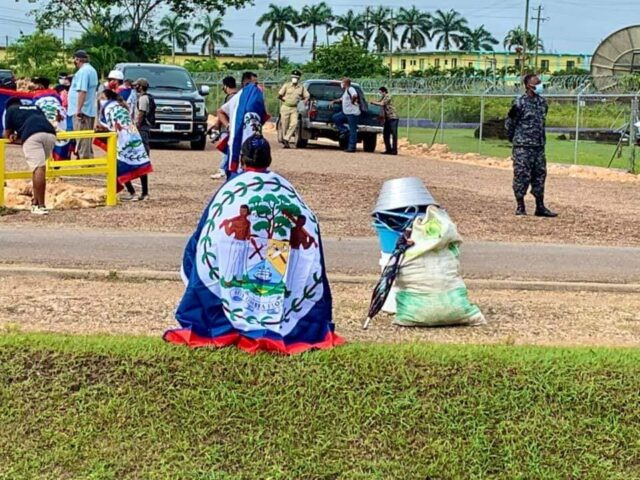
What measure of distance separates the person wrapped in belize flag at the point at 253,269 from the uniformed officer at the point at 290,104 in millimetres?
20625

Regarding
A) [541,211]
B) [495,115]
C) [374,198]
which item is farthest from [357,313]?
[495,115]

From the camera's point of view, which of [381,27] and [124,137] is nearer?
[124,137]

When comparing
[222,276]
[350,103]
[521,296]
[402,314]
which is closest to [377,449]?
[222,276]

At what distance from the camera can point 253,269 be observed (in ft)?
19.1

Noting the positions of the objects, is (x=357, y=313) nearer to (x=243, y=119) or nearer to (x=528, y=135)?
(x=243, y=119)

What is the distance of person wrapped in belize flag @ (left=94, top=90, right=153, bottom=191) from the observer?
45.1 ft

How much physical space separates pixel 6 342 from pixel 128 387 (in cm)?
83

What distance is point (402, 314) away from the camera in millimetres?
7207

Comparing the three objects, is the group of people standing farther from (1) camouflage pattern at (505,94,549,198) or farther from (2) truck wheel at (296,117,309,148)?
(2) truck wheel at (296,117,309,148)

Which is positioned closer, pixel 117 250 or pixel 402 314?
pixel 402 314

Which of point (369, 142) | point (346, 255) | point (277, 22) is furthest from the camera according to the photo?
point (277, 22)

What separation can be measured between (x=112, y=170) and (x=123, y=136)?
0.58m

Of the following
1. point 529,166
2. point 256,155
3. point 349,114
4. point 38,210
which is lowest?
point 38,210

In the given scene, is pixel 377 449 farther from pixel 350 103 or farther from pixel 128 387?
pixel 350 103
